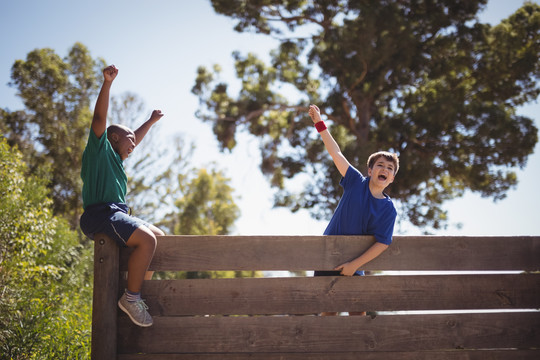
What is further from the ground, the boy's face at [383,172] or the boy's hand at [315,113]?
→ the boy's hand at [315,113]

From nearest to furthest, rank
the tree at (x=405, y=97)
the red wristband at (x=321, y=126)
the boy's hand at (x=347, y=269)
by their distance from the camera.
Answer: the boy's hand at (x=347, y=269)
the red wristband at (x=321, y=126)
the tree at (x=405, y=97)

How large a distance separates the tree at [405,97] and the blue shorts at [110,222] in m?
10.4

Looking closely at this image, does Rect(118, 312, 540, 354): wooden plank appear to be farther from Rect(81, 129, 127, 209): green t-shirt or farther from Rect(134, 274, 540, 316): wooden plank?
Rect(81, 129, 127, 209): green t-shirt

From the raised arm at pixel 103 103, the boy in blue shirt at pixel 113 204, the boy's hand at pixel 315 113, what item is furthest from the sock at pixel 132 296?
the boy's hand at pixel 315 113

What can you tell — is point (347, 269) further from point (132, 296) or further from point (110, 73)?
point (110, 73)

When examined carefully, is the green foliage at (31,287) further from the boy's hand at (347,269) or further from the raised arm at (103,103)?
the boy's hand at (347,269)

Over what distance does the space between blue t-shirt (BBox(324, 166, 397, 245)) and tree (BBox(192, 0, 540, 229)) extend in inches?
364

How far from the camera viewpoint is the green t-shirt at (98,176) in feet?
9.13

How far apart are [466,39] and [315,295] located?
14.3m

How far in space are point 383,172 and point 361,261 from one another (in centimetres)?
90

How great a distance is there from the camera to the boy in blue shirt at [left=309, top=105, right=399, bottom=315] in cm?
294

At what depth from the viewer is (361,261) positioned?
8.86ft

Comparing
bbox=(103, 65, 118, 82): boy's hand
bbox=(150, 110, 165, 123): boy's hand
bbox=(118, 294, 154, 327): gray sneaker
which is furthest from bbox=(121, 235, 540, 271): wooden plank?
bbox=(150, 110, 165, 123): boy's hand

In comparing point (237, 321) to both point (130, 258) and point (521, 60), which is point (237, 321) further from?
point (521, 60)
